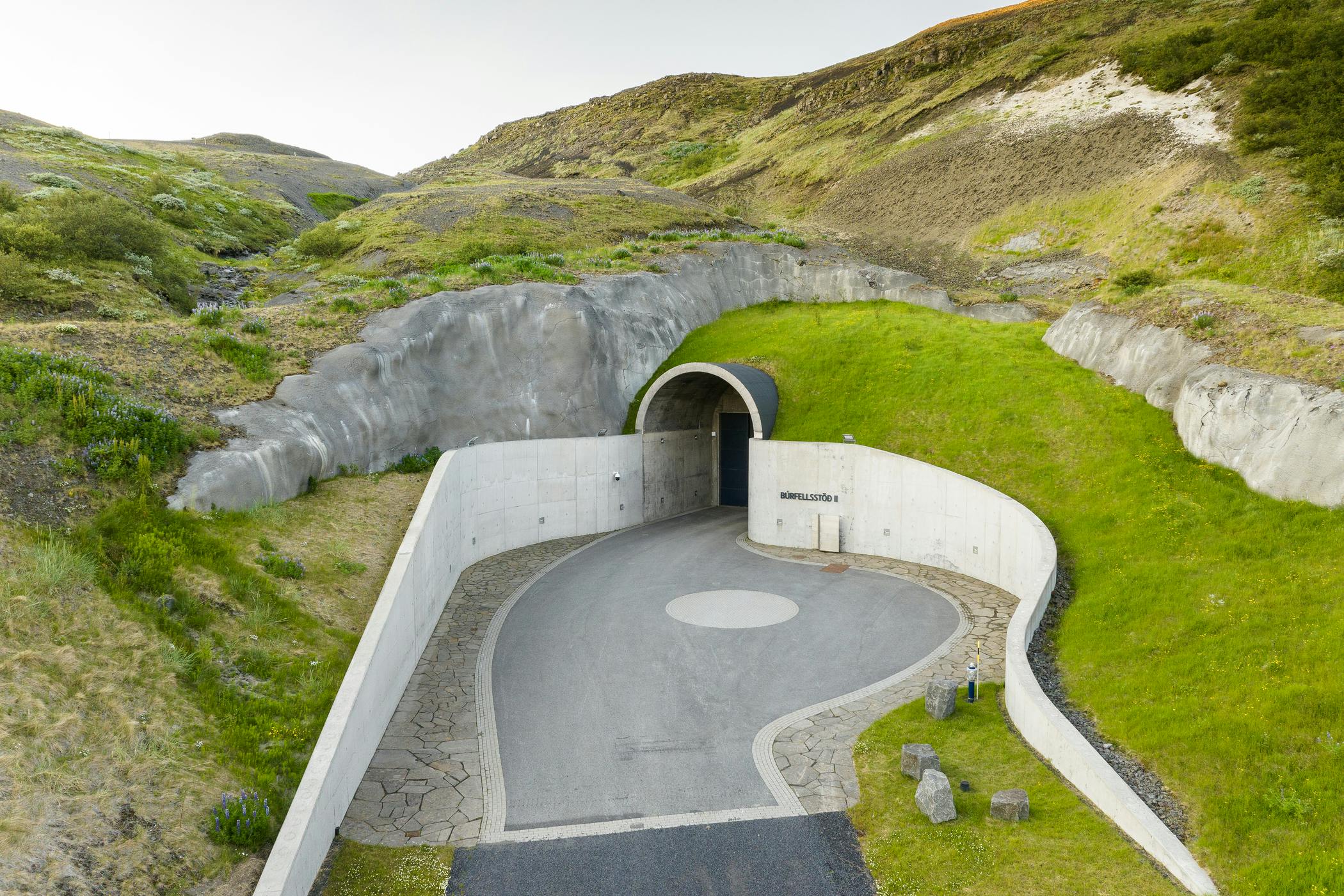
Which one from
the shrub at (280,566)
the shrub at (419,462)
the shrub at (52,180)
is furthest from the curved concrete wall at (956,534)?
the shrub at (52,180)

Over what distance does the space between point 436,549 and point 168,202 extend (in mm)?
44652

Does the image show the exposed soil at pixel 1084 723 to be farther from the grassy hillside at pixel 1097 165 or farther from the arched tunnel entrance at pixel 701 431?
the arched tunnel entrance at pixel 701 431

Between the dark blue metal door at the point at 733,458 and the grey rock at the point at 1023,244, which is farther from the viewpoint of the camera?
the grey rock at the point at 1023,244

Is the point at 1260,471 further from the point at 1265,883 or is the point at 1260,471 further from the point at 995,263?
the point at 995,263

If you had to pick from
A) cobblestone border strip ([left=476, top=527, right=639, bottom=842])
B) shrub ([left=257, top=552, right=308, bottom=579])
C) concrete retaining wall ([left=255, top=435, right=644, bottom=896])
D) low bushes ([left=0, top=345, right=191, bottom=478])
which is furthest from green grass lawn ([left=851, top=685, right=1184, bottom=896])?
low bushes ([left=0, top=345, right=191, bottom=478])

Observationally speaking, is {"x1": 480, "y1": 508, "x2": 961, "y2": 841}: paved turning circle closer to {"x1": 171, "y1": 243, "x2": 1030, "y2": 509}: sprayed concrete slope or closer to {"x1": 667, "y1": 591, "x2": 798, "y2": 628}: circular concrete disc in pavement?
{"x1": 667, "y1": 591, "x2": 798, "y2": 628}: circular concrete disc in pavement

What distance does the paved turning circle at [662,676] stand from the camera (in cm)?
997

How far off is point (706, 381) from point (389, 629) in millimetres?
18974

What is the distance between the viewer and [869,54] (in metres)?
89.9

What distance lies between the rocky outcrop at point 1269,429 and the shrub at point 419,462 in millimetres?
20579

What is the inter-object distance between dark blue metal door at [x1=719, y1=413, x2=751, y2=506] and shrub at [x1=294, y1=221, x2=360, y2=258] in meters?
24.2

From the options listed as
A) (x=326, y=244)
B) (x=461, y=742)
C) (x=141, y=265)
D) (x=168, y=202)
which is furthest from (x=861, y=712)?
(x=168, y=202)

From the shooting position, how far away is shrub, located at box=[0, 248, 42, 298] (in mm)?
20828

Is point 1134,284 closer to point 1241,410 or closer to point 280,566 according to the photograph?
point 1241,410
